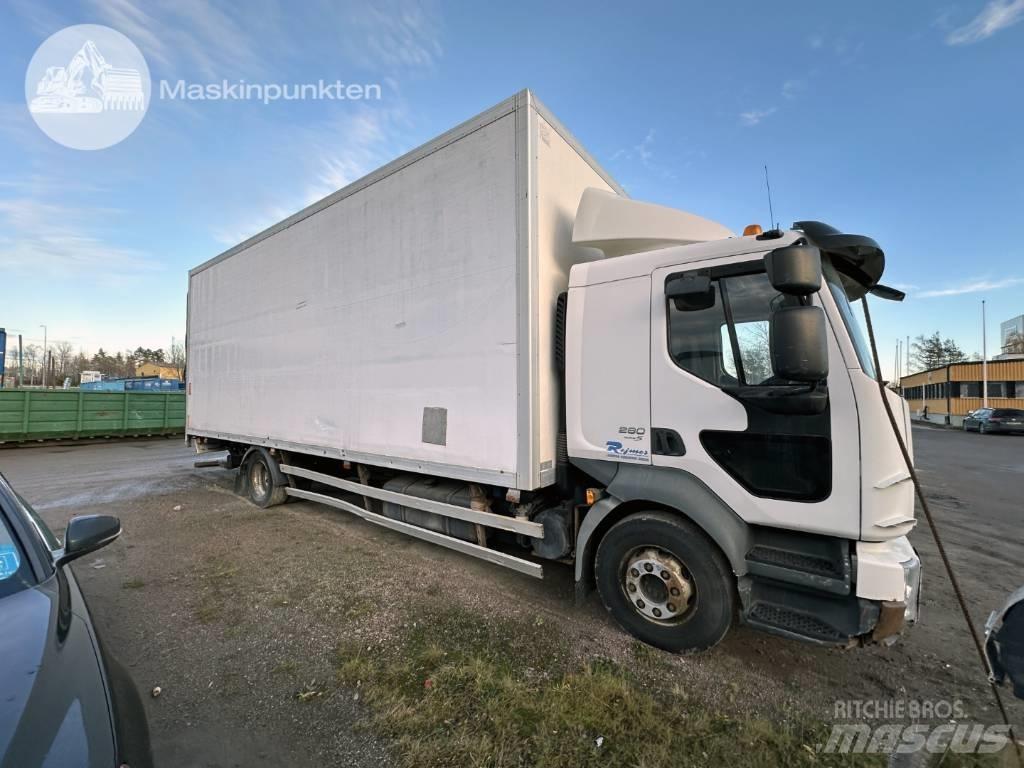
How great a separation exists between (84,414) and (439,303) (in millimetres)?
20692

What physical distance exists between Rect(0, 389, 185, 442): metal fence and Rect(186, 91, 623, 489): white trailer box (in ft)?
56.0

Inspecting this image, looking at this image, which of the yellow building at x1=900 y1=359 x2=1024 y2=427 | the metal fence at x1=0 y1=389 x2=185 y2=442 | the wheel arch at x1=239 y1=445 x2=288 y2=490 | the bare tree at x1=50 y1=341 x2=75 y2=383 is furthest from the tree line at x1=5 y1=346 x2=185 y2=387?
the yellow building at x1=900 y1=359 x2=1024 y2=427

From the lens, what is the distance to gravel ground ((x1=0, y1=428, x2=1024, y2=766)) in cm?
255

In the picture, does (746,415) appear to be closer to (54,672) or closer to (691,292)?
(691,292)

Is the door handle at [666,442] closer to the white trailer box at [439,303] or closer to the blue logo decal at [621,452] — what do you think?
the blue logo decal at [621,452]

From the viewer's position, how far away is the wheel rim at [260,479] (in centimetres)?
686

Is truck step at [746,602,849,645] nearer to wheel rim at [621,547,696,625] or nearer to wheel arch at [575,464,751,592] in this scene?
wheel arch at [575,464,751,592]

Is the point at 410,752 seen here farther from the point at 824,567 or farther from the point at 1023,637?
the point at 1023,637

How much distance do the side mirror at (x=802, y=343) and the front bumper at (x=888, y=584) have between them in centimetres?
105

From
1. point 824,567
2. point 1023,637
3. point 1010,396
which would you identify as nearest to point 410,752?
point 824,567

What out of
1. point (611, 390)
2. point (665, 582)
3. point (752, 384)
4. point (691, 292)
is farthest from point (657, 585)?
point (691, 292)

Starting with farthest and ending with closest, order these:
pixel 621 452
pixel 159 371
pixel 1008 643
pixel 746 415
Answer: pixel 159 371, pixel 621 452, pixel 746 415, pixel 1008 643

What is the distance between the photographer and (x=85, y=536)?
222 cm

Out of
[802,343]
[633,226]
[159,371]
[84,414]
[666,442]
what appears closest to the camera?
[802,343]
